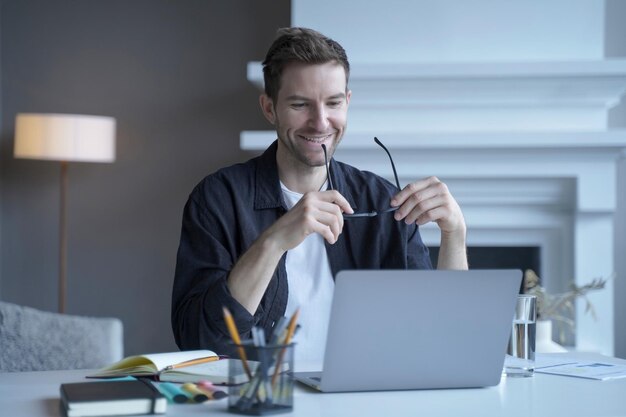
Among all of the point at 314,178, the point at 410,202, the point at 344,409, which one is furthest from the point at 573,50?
the point at 344,409

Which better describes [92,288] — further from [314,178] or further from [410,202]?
[410,202]

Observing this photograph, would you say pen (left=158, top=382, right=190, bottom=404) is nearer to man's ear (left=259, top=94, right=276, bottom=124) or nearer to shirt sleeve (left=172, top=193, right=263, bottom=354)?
shirt sleeve (left=172, top=193, right=263, bottom=354)

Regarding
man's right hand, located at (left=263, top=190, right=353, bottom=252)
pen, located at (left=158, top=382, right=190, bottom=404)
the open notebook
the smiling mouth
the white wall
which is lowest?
pen, located at (left=158, top=382, right=190, bottom=404)

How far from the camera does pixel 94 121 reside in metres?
3.70

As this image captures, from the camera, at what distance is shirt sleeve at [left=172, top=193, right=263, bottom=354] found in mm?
1706

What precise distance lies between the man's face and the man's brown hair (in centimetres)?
1

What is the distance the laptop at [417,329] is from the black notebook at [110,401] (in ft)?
0.79

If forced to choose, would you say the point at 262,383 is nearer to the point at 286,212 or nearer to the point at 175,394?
the point at 175,394

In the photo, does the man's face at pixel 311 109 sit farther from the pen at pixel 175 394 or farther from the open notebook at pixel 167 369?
the pen at pixel 175 394

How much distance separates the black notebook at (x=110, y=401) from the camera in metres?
1.08

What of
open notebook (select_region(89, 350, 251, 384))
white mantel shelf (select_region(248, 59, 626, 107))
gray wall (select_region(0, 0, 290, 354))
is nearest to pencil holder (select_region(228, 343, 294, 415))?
open notebook (select_region(89, 350, 251, 384))

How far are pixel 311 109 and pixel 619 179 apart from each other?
2179 millimetres

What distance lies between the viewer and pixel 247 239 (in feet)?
6.38

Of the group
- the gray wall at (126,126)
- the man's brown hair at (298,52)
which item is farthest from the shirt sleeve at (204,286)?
the gray wall at (126,126)
